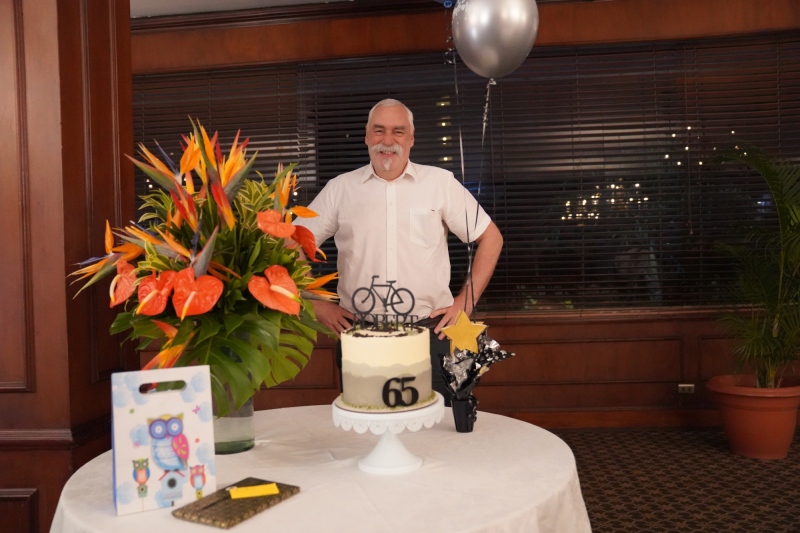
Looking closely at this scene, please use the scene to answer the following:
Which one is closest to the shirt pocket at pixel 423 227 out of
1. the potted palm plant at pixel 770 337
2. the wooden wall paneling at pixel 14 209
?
the wooden wall paneling at pixel 14 209

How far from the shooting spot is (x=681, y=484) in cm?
366

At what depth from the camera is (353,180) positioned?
3.12 metres

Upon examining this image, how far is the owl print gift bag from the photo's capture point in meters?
1.29

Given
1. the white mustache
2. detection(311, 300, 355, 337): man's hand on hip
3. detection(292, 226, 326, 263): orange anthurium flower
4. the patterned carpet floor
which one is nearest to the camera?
detection(292, 226, 326, 263): orange anthurium flower

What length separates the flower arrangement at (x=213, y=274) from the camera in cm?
145

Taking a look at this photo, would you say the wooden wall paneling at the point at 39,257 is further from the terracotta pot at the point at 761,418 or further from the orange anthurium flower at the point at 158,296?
the terracotta pot at the point at 761,418

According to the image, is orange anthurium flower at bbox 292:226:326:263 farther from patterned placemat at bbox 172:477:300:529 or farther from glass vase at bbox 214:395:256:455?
patterned placemat at bbox 172:477:300:529

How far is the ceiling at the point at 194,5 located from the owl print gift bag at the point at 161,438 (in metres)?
3.97

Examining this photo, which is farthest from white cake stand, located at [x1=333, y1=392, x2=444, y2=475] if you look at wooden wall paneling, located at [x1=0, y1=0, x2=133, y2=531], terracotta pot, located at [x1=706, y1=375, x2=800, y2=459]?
terracotta pot, located at [x1=706, y1=375, x2=800, y2=459]

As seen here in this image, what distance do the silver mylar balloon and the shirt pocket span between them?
0.65 m

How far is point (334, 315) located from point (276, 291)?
1384 millimetres

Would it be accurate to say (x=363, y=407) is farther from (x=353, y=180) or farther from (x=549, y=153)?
(x=549, y=153)

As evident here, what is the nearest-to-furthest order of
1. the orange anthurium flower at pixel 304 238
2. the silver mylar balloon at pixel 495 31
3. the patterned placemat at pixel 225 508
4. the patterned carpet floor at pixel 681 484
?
the patterned placemat at pixel 225 508 < the orange anthurium flower at pixel 304 238 < the silver mylar balloon at pixel 495 31 < the patterned carpet floor at pixel 681 484

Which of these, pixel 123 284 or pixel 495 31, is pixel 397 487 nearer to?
pixel 123 284
